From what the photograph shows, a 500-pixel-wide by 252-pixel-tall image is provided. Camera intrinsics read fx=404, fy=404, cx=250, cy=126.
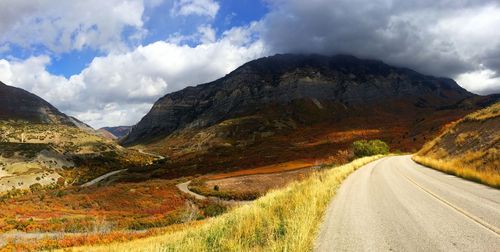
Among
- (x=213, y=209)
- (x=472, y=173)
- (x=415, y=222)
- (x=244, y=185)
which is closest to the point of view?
(x=415, y=222)

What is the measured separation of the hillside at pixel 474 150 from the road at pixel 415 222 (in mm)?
4788

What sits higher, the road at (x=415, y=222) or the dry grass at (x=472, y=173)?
the road at (x=415, y=222)

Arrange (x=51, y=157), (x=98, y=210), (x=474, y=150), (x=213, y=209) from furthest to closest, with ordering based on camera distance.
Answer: (x=51, y=157) → (x=98, y=210) → (x=213, y=209) → (x=474, y=150)

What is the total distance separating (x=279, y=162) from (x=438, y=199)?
62190mm

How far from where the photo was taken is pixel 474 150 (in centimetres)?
2828

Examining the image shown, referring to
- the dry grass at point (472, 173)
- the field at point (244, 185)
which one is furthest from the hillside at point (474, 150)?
the field at point (244, 185)

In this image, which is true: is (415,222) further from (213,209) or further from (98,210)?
(98,210)

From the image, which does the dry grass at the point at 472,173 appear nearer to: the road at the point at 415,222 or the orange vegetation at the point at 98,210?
the road at the point at 415,222

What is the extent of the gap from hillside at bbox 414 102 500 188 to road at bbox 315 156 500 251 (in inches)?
189

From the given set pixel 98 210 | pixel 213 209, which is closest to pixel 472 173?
pixel 213 209

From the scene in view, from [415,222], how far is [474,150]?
21724 millimetres

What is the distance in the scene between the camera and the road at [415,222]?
25.4 ft

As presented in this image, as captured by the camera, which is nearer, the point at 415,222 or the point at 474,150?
the point at 415,222

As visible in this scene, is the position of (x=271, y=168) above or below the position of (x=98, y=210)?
above
